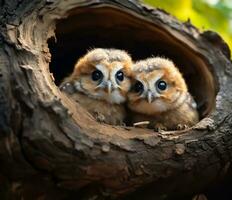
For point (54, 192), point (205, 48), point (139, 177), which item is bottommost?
point (54, 192)

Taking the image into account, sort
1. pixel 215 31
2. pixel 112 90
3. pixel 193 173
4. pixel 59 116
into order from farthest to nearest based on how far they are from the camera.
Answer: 1. pixel 215 31
2. pixel 112 90
3. pixel 193 173
4. pixel 59 116

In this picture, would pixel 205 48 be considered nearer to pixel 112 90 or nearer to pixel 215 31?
pixel 215 31

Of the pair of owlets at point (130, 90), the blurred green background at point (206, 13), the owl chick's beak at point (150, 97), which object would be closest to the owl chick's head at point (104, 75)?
the pair of owlets at point (130, 90)

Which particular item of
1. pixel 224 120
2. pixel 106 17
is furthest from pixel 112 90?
pixel 224 120

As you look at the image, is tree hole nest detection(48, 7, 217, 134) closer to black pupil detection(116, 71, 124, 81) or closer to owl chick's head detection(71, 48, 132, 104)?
owl chick's head detection(71, 48, 132, 104)

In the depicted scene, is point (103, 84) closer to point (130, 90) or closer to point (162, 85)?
point (130, 90)

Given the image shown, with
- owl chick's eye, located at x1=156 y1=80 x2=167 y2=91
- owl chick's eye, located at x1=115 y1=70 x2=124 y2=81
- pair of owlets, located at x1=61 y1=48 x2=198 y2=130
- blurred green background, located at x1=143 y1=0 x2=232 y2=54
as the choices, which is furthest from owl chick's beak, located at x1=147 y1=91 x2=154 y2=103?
blurred green background, located at x1=143 y1=0 x2=232 y2=54

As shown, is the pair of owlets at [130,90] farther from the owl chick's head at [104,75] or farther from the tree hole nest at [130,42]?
the tree hole nest at [130,42]
